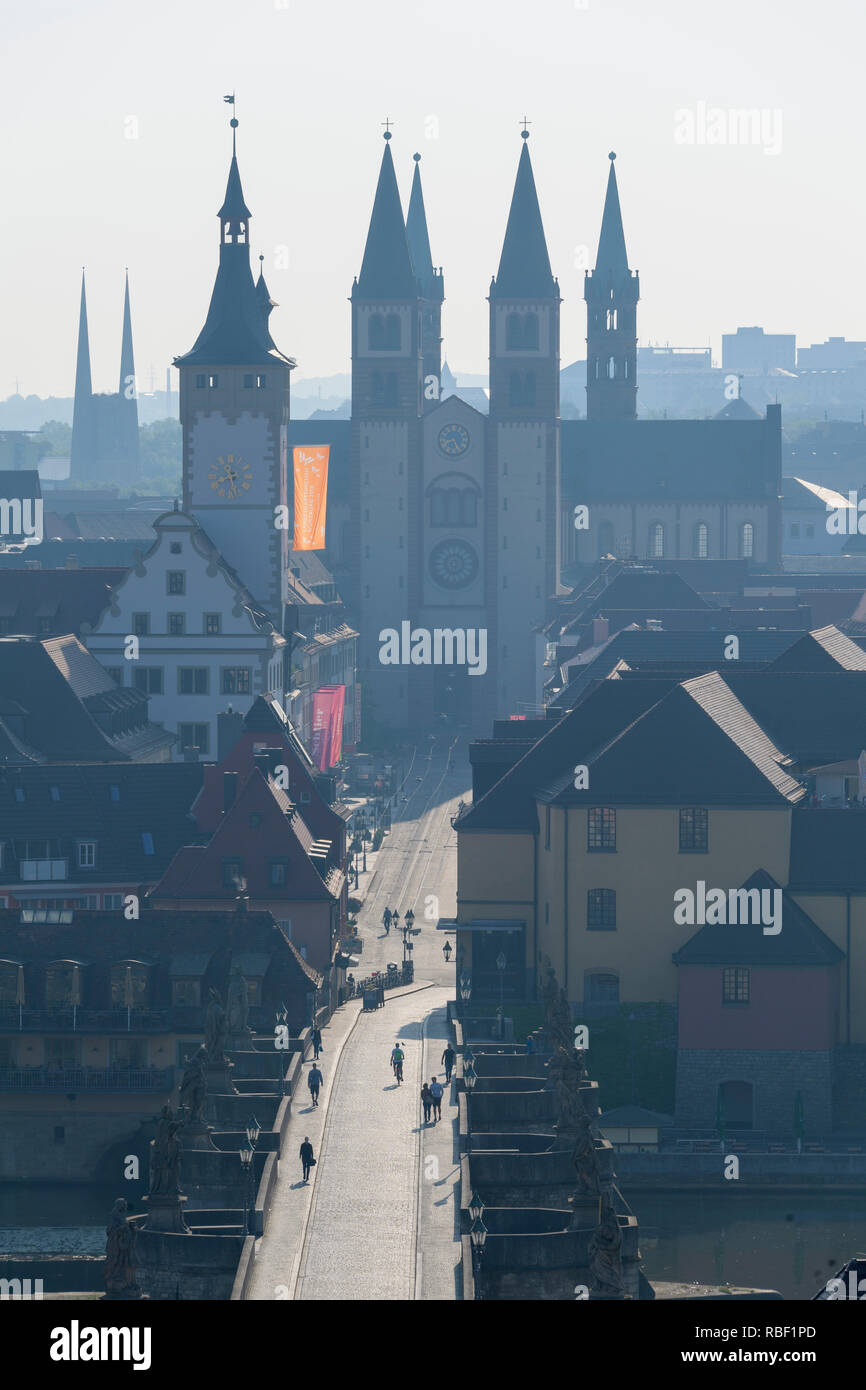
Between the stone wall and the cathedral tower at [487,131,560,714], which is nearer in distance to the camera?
the stone wall

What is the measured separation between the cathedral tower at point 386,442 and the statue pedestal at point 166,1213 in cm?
12833

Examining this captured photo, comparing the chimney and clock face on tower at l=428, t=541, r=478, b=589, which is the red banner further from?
clock face on tower at l=428, t=541, r=478, b=589

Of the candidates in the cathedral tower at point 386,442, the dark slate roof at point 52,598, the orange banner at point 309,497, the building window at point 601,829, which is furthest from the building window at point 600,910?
the cathedral tower at point 386,442

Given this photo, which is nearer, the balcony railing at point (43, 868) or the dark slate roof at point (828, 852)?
the dark slate roof at point (828, 852)

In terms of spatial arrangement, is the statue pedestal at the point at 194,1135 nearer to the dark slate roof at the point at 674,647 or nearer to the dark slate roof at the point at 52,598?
the dark slate roof at the point at 674,647

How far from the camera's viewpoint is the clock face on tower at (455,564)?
624ft

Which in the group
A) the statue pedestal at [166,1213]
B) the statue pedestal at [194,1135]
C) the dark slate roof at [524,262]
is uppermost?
the dark slate roof at [524,262]

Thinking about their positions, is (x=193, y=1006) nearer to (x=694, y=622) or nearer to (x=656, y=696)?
(x=656, y=696)

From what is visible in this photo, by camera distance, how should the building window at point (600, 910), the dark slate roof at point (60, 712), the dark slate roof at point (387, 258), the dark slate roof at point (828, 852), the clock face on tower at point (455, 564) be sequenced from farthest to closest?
the clock face on tower at point (455, 564) < the dark slate roof at point (387, 258) < the dark slate roof at point (60, 712) < the building window at point (600, 910) < the dark slate roof at point (828, 852)

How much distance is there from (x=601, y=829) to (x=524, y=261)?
106 m

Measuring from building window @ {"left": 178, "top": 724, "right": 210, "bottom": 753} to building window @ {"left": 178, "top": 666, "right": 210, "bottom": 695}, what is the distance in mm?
1550

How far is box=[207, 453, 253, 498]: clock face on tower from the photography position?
130 m

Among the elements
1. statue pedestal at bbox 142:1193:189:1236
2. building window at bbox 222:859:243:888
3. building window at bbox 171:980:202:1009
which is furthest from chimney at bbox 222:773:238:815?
statue pedestal at bbox 142:1193:189:1236

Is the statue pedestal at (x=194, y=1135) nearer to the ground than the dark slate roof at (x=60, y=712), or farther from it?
nearer to the ground
